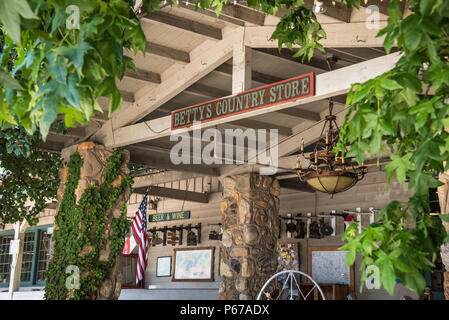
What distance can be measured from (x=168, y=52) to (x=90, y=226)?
9.31ft

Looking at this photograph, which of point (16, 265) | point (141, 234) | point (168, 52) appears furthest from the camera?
point (16, 265)

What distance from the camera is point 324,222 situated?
10.7 m

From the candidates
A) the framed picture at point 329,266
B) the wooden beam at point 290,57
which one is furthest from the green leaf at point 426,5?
the framed picture at point 329,266

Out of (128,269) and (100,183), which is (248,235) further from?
(128,269)

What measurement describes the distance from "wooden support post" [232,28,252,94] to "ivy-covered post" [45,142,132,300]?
9.25 feet

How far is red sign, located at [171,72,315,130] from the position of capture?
18.6ft

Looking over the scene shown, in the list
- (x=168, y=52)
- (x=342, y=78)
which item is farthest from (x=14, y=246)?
(x=342, y=78)

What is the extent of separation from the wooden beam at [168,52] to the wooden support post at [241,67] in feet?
3.21

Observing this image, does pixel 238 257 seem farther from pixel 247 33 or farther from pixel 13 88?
pixel 13 88

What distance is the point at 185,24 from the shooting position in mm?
6480

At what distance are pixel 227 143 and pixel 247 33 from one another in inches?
122

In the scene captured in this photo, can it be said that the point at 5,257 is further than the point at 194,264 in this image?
Yes

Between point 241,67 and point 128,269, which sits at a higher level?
point 241,67

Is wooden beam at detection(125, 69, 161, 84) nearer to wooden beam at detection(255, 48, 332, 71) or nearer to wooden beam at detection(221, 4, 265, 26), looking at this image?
wooden beam at detection(255, 48, 332, 71)
